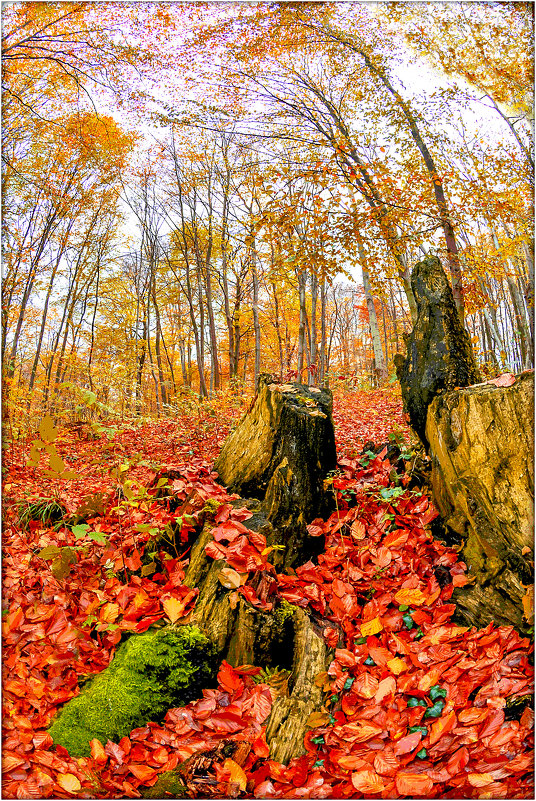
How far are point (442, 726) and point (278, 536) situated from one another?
4.20 feet

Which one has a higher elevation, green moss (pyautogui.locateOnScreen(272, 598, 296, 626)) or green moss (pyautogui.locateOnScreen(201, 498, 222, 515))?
green moss (pyautogui.locateOnScreen(201, 498, 222, 515))

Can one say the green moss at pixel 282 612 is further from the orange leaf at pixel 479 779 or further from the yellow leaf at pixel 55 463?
the yellow leaf at pixel 55 463

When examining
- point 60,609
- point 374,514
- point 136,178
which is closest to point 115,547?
point 60,609

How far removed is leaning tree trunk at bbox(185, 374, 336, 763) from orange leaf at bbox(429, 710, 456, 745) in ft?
1.70

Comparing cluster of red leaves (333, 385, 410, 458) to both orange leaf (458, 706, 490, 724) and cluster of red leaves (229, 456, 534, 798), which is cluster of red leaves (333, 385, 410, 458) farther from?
orange leaf (458, 706, 490, 724)

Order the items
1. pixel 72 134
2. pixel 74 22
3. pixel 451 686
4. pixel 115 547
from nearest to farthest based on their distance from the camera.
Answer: pixel 451 686 < pixel 115 547 < pixel 74 22 < pixel 72 134

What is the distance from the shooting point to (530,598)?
191cm

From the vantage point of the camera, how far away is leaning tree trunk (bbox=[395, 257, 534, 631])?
202 centimetres

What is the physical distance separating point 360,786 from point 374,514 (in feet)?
5.22

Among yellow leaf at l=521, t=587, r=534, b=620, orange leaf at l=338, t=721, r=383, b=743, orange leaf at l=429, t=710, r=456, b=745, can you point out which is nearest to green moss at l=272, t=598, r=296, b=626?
orange leaf at l=338, t=721, r=383, b=743

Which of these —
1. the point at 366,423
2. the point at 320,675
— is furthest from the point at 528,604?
the point at 366,423

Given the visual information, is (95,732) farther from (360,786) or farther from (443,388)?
(443,388)

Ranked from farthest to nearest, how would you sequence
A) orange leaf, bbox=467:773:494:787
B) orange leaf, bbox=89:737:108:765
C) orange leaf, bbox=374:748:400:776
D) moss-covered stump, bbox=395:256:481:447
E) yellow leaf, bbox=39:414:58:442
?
moss-covered stump, bbox=395:256:481:447, yellow leaf, bbox=39:414:58:442, orange leaf, bbox=89:737:108:765, orange leaf, bbox=374:748:400:776, orange leaf, bbox=467:773:494:787

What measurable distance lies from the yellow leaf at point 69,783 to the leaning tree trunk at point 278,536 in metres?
0.73
